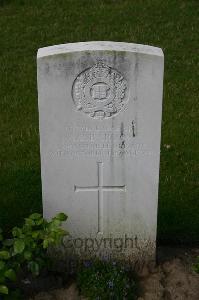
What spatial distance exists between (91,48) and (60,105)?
46 centimetres

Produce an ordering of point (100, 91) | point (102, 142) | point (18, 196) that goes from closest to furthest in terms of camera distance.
Answer: point (100, 91), point (102, 142), point (18, 196)

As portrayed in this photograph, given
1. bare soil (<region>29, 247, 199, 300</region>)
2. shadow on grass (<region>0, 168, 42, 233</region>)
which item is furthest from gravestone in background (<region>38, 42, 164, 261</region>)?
shadow on grass (<region>0, 168, 42, 233</region>)

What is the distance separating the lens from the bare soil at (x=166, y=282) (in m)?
4.46

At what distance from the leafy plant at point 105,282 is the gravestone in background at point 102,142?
0.20m

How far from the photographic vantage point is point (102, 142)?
4.38 metres

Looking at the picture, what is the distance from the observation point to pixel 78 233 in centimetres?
469

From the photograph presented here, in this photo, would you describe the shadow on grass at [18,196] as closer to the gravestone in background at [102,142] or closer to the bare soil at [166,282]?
the gravestone in background at [102,142]

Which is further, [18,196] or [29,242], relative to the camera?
[18,196]

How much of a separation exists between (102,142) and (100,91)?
1.24 ft

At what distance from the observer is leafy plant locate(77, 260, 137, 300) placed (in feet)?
14.1

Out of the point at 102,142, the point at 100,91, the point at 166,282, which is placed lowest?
the point at 166,282

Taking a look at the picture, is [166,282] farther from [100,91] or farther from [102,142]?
[100,91]

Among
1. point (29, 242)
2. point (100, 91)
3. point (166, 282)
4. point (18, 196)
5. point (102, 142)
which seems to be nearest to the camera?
point (29, 242)

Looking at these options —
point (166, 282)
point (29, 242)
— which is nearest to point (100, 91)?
point (29, 242)
